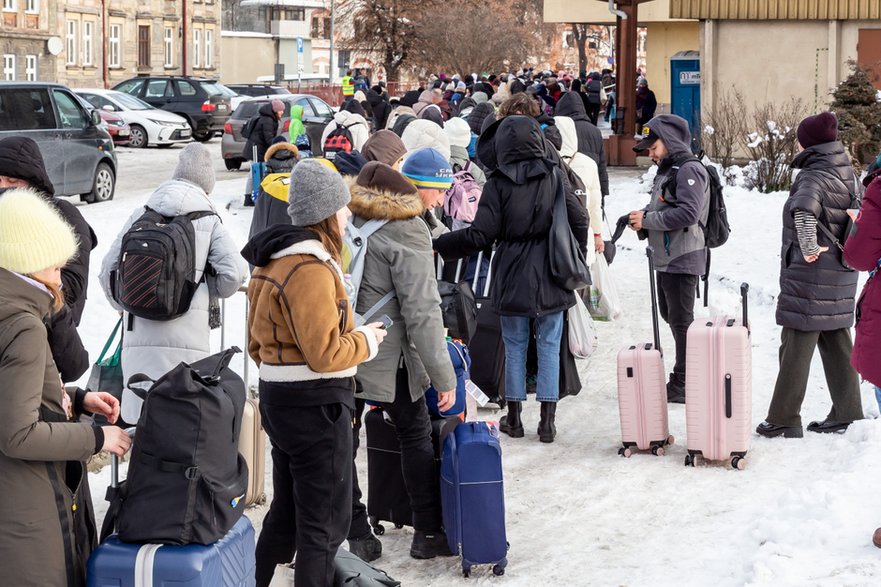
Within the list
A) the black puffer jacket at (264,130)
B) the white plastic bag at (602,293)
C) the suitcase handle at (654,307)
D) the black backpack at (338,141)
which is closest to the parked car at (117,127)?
the black puffer jacket at (264,130)

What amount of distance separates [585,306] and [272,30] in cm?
7973

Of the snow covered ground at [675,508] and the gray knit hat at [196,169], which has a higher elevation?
the gray knit hat at [196,169]

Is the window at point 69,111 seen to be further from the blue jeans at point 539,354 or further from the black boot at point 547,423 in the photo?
the black boot at point 547,423

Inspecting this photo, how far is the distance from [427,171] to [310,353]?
2221 millimetres

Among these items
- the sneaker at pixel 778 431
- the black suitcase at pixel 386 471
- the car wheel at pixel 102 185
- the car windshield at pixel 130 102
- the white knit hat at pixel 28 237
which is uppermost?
the car windshield at pixel 130 102

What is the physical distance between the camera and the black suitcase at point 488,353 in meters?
8.05

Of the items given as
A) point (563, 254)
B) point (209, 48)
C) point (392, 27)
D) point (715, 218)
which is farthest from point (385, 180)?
point (209, 48)

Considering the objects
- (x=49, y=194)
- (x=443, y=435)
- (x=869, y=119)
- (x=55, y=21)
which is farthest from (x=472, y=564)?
(x=55, y=21)

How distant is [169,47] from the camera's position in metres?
63.7

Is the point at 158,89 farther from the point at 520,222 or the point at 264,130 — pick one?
the point at 520,222

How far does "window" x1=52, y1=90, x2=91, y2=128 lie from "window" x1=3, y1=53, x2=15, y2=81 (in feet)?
108

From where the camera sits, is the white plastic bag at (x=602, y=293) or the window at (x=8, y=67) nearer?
the white plastic bag at (x=602, y=293)

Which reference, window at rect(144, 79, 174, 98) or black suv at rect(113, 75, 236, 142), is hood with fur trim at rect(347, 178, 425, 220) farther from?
window at rect(144, 79, 174, 98)

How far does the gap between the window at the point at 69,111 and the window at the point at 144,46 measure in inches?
1753
